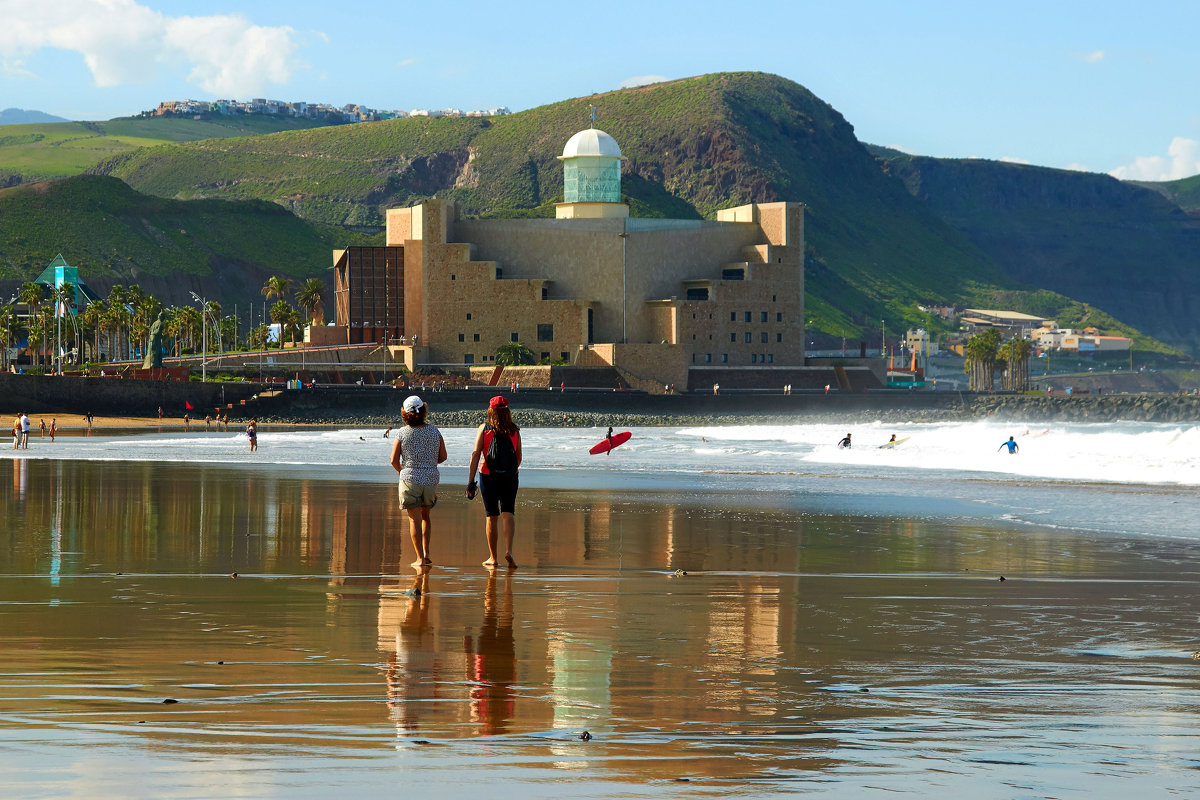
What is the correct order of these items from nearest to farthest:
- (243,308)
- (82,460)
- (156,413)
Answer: (82,460)
(156,413)
(243,308)

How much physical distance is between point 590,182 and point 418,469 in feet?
282

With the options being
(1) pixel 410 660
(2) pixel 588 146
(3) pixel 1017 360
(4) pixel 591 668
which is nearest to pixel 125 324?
(2) pixel 588 146

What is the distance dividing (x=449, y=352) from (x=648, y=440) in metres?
37.3

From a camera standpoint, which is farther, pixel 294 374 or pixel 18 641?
pixel 294 374

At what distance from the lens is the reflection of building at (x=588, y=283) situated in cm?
9069

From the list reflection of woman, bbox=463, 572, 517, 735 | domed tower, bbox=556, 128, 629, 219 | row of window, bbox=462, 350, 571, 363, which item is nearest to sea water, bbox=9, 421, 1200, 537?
reflection of woman, bbox=463, 572, 517, 735

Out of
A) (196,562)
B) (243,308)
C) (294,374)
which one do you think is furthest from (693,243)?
(243,308)

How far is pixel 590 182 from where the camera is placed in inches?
3831

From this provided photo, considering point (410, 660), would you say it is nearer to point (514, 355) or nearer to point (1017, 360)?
point (514, 355)

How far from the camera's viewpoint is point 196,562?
1363 centimetres

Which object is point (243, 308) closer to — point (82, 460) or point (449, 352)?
point (449, 352)

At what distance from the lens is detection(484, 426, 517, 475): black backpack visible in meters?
13.5

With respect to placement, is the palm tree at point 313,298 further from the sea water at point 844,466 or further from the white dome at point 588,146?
the sea water at point 844,466

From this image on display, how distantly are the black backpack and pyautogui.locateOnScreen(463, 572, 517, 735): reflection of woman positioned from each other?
2.72 metres
